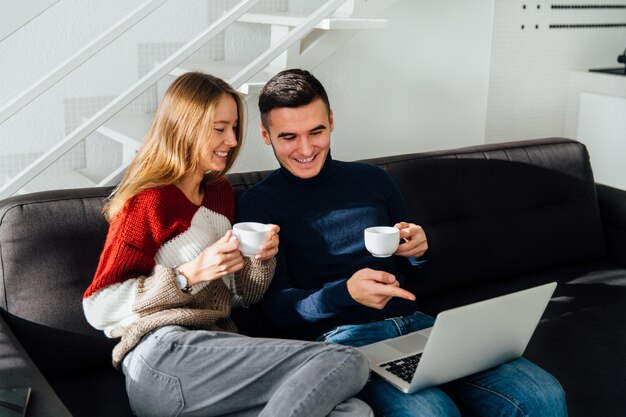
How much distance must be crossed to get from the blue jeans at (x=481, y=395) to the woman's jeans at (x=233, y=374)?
4.0 inches

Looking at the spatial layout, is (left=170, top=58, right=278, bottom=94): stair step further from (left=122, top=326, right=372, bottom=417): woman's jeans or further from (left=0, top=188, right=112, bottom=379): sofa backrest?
(left=122, top=326, right=372, bottom=417): woman's jeans

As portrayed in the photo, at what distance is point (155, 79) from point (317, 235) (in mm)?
795

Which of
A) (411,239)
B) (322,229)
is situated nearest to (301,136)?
(322,229)

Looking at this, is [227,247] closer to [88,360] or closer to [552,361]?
[88,360]

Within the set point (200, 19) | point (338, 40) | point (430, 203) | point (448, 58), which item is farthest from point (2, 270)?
point (448, 58)

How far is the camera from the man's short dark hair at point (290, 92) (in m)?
2.03

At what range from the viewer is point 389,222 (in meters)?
2.18

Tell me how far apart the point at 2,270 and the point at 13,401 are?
52 centimetres

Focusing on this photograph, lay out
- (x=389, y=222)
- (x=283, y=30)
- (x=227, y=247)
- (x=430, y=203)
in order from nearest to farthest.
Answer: (x=227, y=247) → (x=389, y=222) → (x=430, y=203) → (x=283, y=30)

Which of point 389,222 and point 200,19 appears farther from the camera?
point 200,19

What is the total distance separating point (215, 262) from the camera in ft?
5.81

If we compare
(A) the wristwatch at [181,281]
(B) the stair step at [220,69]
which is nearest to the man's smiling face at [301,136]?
(A) the wristwatch at [181,281]

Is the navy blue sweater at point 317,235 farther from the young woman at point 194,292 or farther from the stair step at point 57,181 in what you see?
the stair step at point 57,181

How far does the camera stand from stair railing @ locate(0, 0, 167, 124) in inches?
91.0
